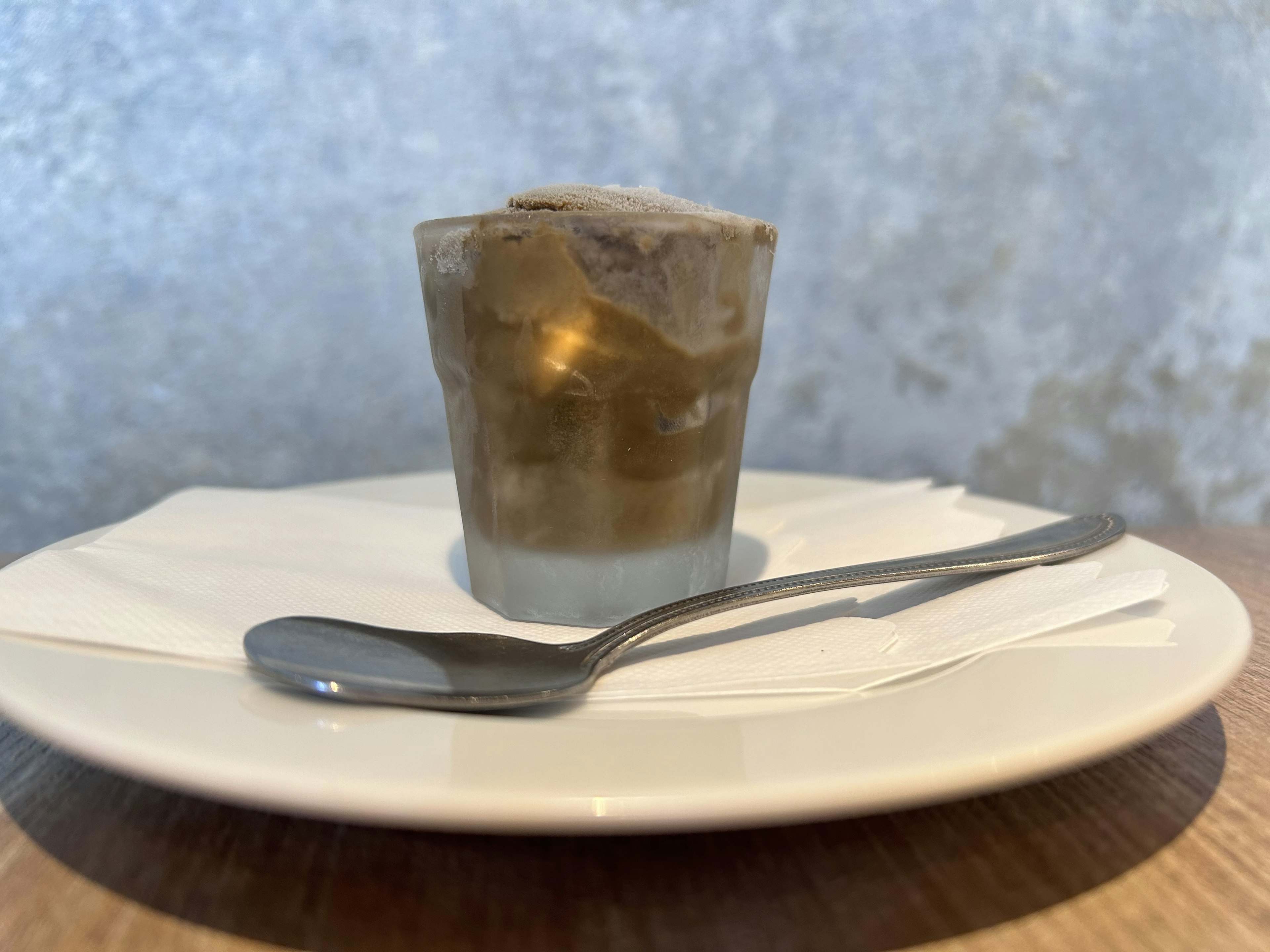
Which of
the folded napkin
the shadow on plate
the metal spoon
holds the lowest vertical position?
the shadow on plate

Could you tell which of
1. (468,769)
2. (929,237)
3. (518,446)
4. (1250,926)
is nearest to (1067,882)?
(1250,926)

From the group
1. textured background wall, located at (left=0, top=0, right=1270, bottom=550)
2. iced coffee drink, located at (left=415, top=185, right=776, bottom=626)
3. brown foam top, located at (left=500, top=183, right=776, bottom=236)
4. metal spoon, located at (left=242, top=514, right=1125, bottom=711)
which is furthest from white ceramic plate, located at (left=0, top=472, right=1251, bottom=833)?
textured background wall, located at (left=0, top=0, right=1270, bottom=550)

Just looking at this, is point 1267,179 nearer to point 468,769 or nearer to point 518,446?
point 518,446

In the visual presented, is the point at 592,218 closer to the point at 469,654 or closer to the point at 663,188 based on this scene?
the point at 469,654

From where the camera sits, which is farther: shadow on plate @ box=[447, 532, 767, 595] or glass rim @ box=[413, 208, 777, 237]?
shadow on plate @ box=[447, 532, 767, 595]

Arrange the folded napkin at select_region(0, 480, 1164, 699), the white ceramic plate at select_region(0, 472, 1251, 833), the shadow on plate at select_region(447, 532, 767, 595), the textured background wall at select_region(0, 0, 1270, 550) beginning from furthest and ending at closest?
the textured background wall at select_region(0, 0, 1270, 550) → the shadow on plate at select_region(447, 532, 767, 595) → the folded napkin at select_region(0, 480, 1164, 699) → the white ceramic plate at select_region(0, 472, 1251, 833)

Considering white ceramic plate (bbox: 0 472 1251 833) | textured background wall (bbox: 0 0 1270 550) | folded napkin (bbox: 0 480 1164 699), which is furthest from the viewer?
textured background wall (bbox: 0 0 1270 550)

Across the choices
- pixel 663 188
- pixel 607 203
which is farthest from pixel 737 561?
pixel 663 188

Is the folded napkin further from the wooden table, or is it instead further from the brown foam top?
the brown foam top
